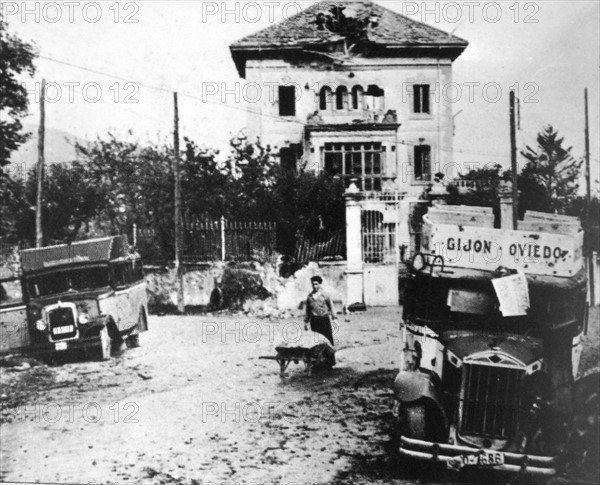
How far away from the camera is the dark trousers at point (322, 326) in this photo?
A: 4.98 metres

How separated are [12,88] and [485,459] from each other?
5.08 meters

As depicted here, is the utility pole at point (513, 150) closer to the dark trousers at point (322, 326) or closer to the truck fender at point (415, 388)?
the truck fender at point (415, 388)

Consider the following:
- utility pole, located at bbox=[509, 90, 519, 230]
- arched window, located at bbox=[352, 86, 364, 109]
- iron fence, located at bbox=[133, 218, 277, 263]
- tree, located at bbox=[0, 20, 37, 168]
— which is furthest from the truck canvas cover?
utility pole, located at bbox=[509, 90, 519, 230]

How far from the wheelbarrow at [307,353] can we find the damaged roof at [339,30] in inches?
99.5

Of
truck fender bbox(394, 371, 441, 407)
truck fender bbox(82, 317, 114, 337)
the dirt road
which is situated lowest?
the dirt road

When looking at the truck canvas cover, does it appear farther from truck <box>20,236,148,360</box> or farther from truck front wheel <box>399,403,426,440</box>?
truck front wheel <box>399,403,426,440</box>

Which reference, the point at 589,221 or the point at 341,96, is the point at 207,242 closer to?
the point at 341,96

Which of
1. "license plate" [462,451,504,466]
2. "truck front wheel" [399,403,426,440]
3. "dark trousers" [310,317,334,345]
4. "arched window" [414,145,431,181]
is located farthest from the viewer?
"dark trousers" [310,317,334,345]

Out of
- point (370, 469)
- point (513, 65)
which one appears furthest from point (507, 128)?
point (370, 469)

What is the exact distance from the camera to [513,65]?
15.4 feet

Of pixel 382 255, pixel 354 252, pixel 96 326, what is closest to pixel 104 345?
pixel 96 326

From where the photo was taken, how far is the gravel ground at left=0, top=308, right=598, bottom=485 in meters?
4.31

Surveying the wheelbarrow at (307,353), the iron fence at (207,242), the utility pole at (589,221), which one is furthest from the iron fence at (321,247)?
the utility pole at (589,221)

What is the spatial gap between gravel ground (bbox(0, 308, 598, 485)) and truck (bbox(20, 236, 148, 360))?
165 mm
